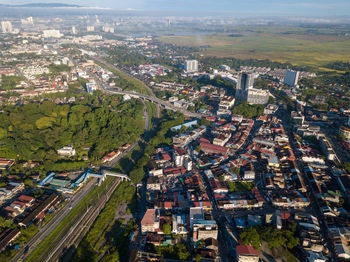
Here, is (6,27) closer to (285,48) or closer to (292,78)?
(285,48)

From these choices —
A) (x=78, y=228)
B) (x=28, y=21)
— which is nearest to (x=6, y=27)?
(x=28, y=21)

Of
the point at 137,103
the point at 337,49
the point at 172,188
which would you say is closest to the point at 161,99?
the point at 137,103

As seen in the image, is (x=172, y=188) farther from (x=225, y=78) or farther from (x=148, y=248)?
(x=225, y=78)

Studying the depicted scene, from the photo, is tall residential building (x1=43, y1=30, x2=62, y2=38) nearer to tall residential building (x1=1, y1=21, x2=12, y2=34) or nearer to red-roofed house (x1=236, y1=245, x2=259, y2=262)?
tall residential building (x1=1, y1=21, x2=12, y2=34)

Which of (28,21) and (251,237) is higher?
(28,21)

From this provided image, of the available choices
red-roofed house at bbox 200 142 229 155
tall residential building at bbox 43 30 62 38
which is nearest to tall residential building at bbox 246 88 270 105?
red-roofed house at bbox 200 142 229 155

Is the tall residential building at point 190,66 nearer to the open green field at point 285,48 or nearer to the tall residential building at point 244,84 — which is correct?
the tall residential building at point 244,84
